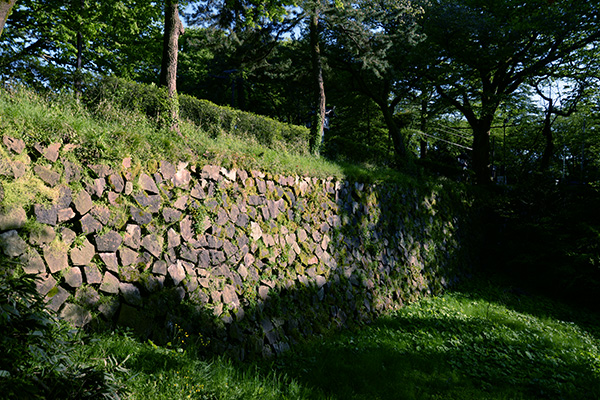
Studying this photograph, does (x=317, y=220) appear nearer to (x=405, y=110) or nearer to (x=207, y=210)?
(x=207, y=210)

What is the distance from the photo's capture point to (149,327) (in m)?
3.67

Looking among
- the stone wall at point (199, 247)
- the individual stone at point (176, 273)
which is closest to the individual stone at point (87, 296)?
the stone wall at point (199, 247)

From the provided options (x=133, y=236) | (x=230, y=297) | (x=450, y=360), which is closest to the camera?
(x=133, y=236)

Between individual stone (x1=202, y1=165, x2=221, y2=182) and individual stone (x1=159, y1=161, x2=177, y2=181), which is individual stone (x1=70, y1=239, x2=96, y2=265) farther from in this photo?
individual stone (x1=202, y1=165, x2=221, y2=182)

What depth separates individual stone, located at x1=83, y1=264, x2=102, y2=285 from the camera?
3334 mm

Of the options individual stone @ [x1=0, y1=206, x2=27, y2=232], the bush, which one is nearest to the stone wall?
individual stone @ [x1=0, y1=206, x2=27, y2=232]

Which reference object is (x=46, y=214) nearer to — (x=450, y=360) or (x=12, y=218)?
(x=12, y=218)

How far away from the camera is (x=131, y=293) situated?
12.0ft

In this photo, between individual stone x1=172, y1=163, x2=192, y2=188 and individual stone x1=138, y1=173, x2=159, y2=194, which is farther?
individual stone x1=172, y1=163, x2=192, y2=188

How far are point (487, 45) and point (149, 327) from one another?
1626 cm

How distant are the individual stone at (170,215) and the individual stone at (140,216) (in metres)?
0.21

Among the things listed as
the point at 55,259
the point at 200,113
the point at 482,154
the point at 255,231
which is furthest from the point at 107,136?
the point at 482,154

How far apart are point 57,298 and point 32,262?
1.26 feet

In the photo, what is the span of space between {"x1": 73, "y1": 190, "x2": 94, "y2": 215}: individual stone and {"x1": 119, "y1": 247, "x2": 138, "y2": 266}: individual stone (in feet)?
1.80
